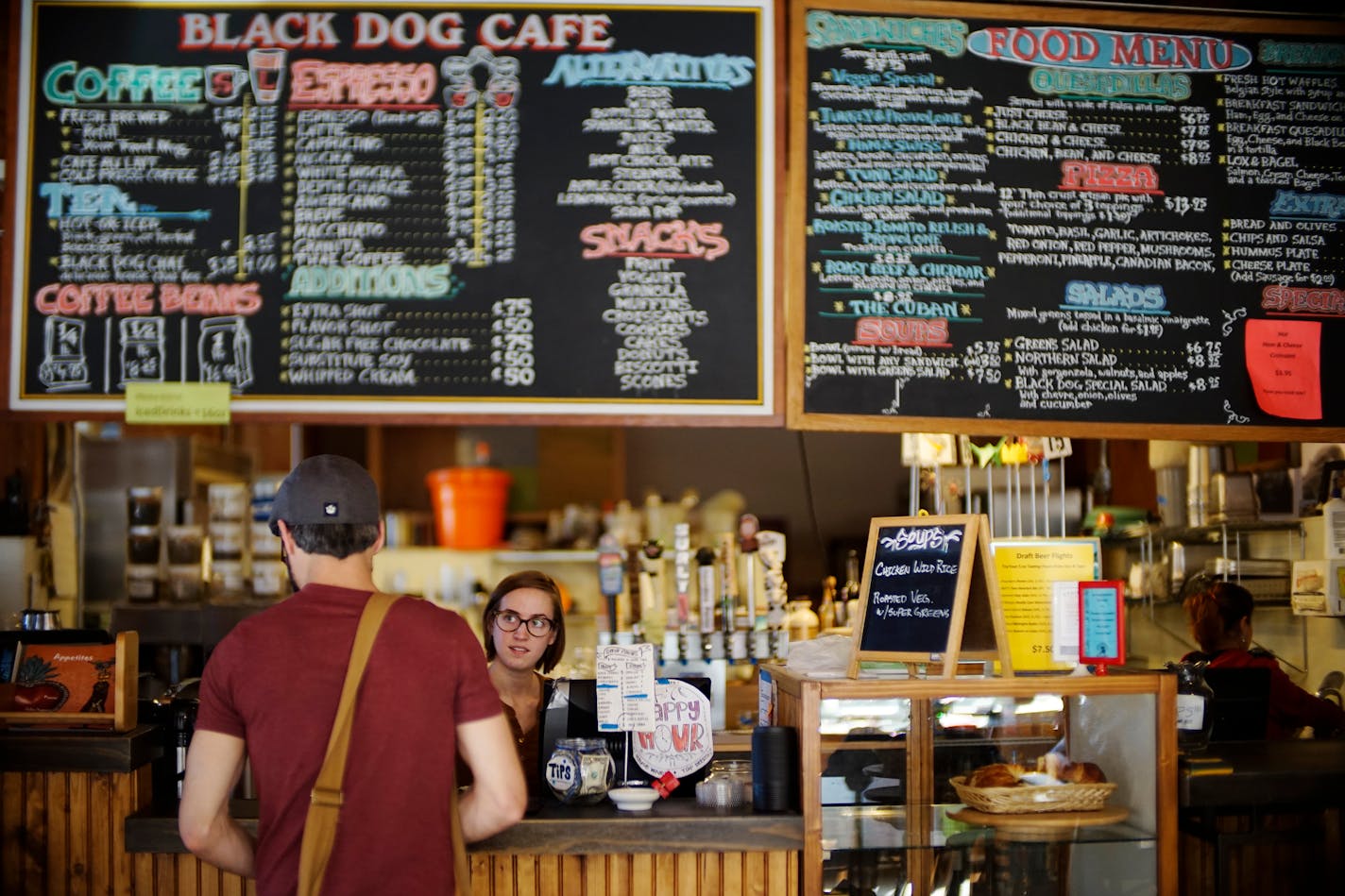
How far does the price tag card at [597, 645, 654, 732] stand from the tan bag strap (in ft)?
3.27

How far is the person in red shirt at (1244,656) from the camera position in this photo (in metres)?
4.32

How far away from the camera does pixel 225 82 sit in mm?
3543

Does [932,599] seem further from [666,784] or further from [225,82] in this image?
[225,82]

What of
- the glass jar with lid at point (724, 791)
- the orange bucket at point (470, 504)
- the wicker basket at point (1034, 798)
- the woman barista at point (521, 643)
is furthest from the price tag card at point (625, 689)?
the orange bucket at point (470, 504)

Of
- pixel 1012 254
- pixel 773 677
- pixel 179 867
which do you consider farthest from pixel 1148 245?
pixel 179 867

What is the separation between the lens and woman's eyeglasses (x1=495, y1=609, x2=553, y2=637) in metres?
3.76

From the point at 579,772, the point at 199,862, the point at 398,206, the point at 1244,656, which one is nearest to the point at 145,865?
the point at 199,862

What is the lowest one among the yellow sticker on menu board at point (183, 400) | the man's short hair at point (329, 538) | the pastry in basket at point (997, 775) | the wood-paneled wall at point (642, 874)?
the wood-paneled wall at point (642, 874)

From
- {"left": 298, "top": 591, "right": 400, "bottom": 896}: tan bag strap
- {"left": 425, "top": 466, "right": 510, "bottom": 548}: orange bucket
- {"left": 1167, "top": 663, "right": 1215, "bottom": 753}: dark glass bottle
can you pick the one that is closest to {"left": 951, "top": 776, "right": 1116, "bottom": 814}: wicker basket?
{"left": 1167, "top": 663, "right": 1215, "bottom": 753}: dark glass bottle

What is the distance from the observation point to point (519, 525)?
298 inches

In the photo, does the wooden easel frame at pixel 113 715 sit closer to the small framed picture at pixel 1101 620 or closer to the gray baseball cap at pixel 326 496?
the gray baseball cap at pixel 326 496

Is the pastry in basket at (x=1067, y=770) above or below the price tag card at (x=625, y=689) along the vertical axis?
below

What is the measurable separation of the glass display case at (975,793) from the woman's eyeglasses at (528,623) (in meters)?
0.92

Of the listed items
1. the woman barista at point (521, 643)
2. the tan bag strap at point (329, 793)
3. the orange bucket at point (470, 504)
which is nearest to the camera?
the tan bag strap at point (329, 793)
